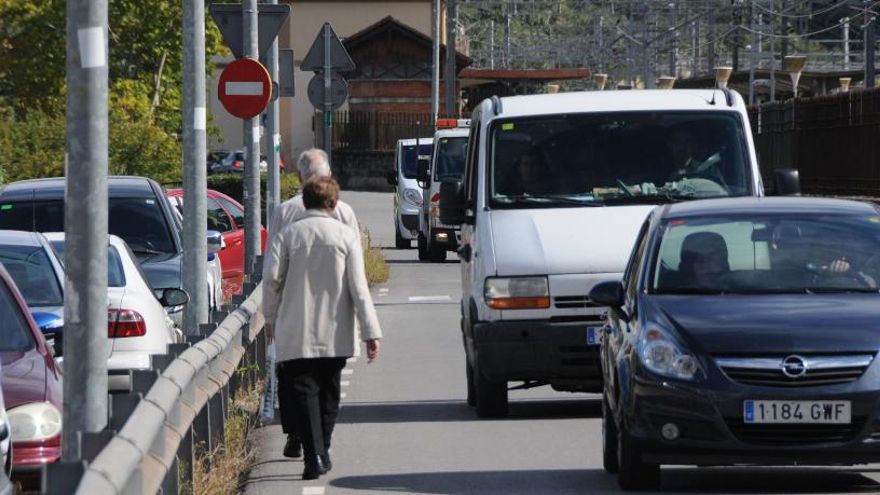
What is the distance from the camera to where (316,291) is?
437 inches

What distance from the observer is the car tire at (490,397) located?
1361 cm

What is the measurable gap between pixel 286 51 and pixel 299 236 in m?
19.1

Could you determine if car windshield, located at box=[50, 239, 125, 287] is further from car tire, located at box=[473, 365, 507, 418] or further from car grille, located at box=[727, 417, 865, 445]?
car grille, located at box=[727, 417, 865, 445]

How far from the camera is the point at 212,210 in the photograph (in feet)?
86.9

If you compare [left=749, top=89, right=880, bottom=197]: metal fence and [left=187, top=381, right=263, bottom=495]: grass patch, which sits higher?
[left=749, top=89, right=880, bottom=197]: metal fence

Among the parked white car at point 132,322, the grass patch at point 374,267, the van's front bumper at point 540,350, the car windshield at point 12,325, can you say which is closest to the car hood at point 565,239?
the van's front bumper at point 540,350

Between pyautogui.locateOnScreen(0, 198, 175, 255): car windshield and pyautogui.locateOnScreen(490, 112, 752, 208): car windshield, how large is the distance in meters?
4.86

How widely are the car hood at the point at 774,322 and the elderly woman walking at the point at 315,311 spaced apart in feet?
5.93

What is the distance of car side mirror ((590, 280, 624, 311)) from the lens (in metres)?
10.5

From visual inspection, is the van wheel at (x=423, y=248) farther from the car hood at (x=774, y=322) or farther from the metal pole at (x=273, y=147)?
the car hood at (x=774, y=322)

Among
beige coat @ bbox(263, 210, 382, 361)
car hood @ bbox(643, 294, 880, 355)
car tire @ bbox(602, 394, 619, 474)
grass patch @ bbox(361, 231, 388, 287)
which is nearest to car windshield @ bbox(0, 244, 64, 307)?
beige coat @ bbox(263, 210, 382, 361)

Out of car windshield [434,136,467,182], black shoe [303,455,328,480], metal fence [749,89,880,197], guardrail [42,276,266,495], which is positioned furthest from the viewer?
car windshield [434,136,467,182]

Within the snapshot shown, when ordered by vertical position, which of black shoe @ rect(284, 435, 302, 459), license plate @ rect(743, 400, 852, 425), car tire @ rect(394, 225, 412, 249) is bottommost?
car tire @ rect(394, 225, 412, 249)

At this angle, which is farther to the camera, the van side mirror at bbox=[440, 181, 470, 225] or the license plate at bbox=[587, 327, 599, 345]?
the van side mirror at bbox=[440, 181, 470, 225]
